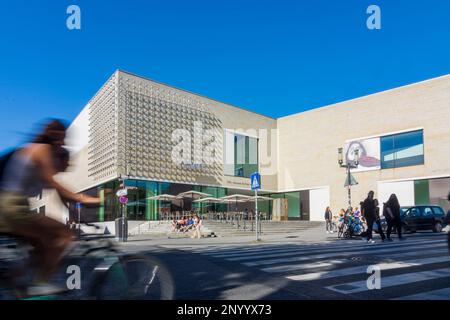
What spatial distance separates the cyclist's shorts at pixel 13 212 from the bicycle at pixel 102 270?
0.48ft

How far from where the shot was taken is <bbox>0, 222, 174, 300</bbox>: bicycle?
404 centimetres

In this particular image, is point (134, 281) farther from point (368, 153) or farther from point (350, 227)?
point (368, 153)

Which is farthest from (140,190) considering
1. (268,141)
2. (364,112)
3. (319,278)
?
(319,278)

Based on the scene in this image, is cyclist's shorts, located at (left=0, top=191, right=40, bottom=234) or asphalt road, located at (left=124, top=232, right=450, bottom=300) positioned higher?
cyclist's shorts, located at (left=0, top=191, right=40, bottom=234)

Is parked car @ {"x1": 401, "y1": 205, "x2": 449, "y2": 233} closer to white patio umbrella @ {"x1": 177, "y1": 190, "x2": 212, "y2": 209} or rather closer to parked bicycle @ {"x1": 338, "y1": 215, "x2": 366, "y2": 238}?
parked bicycle @ {"x1": 338, "y1": 215, "x2": 366, "y2": 238}

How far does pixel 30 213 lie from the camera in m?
4.03

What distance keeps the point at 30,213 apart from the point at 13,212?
15cm

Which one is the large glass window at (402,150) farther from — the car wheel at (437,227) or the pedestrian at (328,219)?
the pedestrian at (328,219)

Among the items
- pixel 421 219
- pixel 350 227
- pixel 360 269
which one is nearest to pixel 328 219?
pixel 421 219

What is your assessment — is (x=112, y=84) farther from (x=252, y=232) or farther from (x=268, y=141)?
(x=268, y=141)

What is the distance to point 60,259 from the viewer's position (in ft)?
13.6

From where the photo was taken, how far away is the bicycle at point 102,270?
4043 millimetres

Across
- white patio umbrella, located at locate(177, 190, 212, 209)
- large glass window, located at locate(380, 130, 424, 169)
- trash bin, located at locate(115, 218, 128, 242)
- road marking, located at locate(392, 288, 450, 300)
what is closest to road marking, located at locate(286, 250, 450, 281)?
road marking, located at locate(392, 288, 450, 300)
